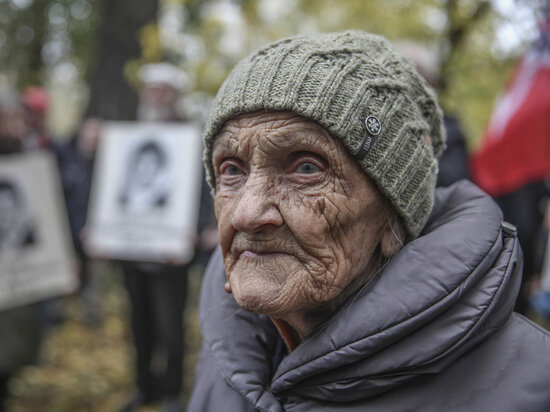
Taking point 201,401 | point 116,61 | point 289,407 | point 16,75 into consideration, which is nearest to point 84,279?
point 116,61

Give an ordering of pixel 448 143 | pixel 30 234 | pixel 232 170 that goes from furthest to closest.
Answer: pixel 30 234 < pixel 448 143 < pixel 232 170

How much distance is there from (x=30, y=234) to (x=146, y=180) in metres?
0.99

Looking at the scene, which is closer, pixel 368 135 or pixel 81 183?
pixel 368 135

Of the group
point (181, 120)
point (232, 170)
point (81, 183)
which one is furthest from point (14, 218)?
point (232, 170)

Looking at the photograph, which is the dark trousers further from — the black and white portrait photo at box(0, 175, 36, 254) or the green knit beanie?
the green knit beanie

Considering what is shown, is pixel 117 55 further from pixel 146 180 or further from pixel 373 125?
pixel 373 125

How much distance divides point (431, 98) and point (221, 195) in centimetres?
72

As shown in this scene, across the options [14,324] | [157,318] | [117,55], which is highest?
[117,55]

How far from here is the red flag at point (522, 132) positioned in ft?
11.9

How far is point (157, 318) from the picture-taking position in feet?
14.5

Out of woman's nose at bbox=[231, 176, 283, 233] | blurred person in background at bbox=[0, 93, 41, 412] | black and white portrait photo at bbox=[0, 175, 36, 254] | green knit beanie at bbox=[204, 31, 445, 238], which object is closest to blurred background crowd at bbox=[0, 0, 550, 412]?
blurred person in background at bbox=[0, 93, 41, 412]

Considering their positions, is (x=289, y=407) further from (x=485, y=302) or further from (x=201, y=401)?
(x=485, y=302)

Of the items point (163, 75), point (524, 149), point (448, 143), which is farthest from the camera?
point (163, 75)

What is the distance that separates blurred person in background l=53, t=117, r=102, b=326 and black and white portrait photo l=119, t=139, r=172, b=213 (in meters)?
0.68
